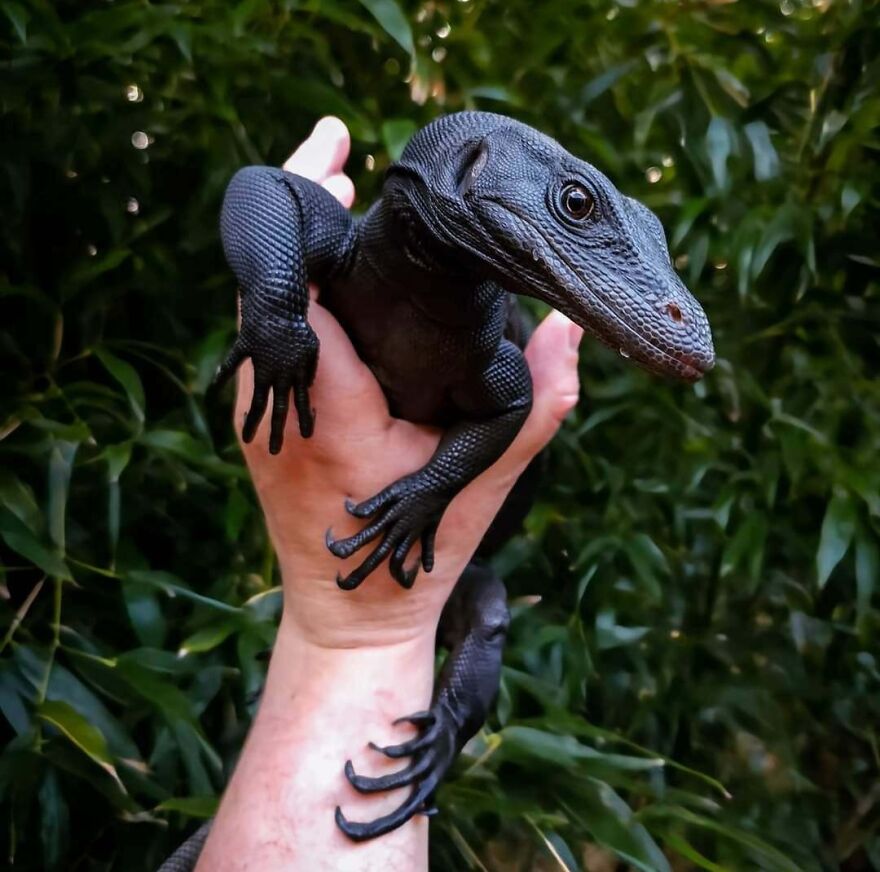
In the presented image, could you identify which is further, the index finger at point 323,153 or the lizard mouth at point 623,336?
the index finger at point 323,153

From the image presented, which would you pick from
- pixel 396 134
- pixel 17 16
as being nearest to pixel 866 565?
pixel 396 134

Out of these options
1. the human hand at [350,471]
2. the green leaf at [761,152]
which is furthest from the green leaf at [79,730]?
the green leaf at [761,152]

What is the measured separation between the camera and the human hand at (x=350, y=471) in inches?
29.6

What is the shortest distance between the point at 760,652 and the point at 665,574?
21 centimetres

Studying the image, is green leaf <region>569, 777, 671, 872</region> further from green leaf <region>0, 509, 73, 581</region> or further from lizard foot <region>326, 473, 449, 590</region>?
green leaf <region>0, 509, 73, 581</region>

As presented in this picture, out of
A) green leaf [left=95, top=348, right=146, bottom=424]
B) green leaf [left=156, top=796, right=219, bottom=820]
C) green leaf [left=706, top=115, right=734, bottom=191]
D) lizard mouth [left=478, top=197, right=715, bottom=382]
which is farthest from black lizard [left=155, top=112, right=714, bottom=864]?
green leaf [left=706, top=115, right=734, bottom=191]

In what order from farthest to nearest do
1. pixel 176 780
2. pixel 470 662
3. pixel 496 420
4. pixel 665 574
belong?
pixel 665 574
pixel 176 780
pixel 470 662
pixel 496 420

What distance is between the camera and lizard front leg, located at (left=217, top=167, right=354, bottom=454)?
26.8 inches

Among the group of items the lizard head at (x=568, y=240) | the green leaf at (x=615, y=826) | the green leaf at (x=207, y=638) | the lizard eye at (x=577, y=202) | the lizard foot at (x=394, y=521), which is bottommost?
the green leaf at (x=615, y=826)

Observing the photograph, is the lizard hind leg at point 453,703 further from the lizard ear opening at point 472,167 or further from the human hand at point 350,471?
the lizard ear opening at point 472,167

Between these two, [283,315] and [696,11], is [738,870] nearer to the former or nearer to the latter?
[283,315]

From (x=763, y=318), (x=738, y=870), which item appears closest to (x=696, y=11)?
(x=763, y=318)

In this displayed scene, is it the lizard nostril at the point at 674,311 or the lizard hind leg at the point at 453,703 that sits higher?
the lizard nostril at the point at 674,311

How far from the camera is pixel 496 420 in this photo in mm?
796
